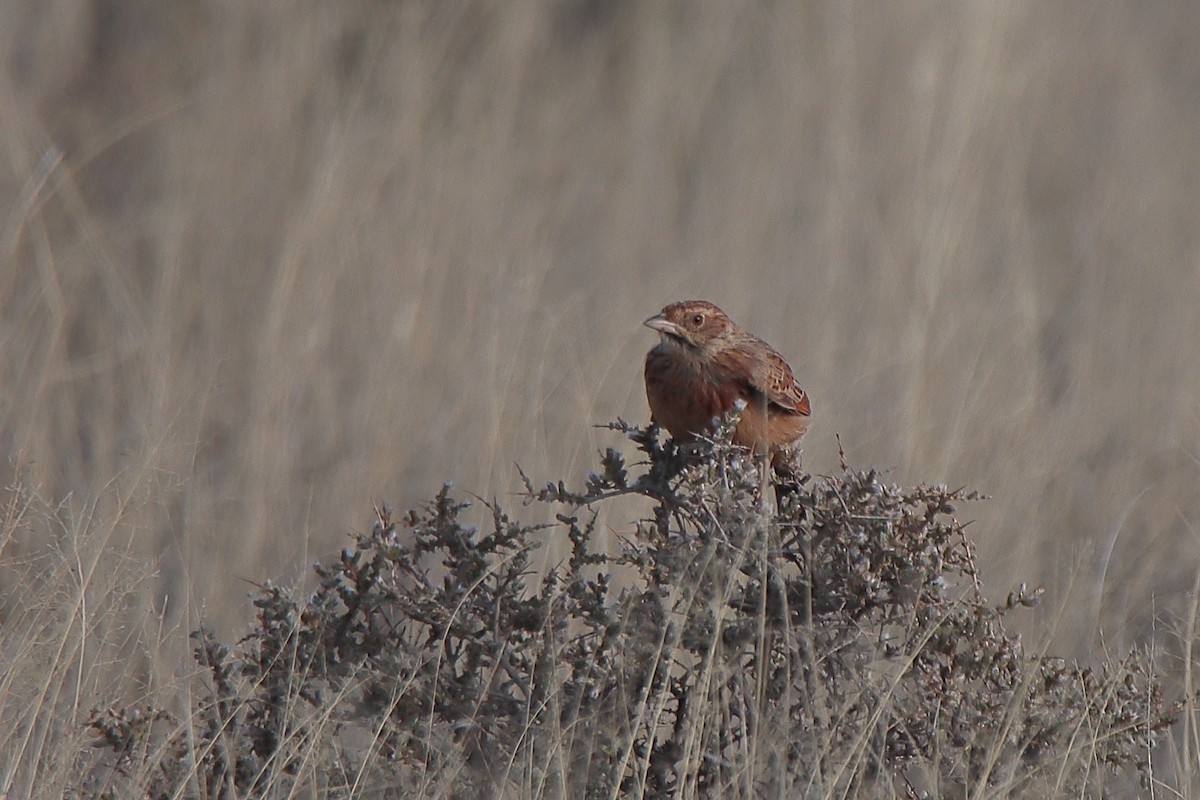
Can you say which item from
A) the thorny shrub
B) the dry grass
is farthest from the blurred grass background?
the thorny shrub

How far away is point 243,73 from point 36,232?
166cm

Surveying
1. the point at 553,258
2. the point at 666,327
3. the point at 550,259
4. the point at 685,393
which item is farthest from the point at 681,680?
the point at 553,258

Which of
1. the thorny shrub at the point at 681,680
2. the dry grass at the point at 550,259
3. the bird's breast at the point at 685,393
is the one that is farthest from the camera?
the dry grass at the point at 550,259

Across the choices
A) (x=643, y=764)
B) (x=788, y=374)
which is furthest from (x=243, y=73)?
(x=643, y=764)

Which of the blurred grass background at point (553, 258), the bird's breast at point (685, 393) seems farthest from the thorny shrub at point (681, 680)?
the blurred grass background at point (553, 258)

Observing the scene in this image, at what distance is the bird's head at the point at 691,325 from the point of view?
4.20m

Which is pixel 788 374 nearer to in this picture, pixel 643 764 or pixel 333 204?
pixel 643 764

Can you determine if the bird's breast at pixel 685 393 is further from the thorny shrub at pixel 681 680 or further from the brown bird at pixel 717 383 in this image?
the thorny shrub at pixel 681 680

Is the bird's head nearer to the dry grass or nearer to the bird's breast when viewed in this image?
the bird's breast

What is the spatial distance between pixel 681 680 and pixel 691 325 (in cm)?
124

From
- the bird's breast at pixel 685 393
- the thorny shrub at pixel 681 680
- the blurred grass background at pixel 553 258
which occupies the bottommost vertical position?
the thorny shrub at pixel 681 680

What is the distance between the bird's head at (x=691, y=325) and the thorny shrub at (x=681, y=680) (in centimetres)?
76

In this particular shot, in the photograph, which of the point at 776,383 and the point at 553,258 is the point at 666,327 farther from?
the point at 553,258

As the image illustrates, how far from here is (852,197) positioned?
24.4 ft
